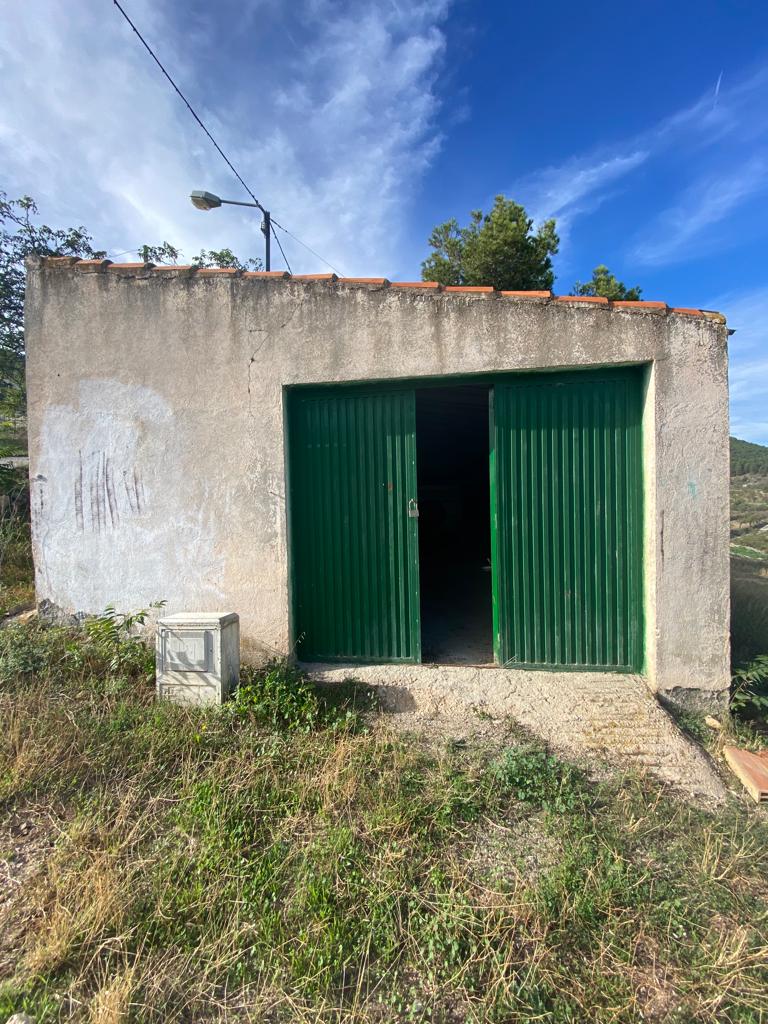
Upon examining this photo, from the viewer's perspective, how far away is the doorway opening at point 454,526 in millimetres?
4586

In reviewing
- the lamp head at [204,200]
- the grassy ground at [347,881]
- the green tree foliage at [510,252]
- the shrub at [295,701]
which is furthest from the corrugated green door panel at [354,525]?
the green tree foliage at [510,252]

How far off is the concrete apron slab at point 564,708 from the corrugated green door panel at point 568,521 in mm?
249

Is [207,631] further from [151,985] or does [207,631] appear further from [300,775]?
[151,985]

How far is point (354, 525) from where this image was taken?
12.8 feet

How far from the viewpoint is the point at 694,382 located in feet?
11.0

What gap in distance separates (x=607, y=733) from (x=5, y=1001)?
3201mm

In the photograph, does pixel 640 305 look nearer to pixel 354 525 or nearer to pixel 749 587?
pixel 354 525

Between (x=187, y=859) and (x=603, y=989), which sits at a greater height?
(x=187, y=859)

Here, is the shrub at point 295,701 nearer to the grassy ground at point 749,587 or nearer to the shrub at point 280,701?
the shrub at point 280,701

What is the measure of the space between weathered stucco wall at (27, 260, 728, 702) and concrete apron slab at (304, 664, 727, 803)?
1.48ft

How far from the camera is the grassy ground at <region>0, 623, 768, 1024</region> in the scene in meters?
1.66

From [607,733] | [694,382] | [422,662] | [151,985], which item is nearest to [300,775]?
[151,985]

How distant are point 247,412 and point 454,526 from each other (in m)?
8.46

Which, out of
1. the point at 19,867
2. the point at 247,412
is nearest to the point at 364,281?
the point at 247,412
